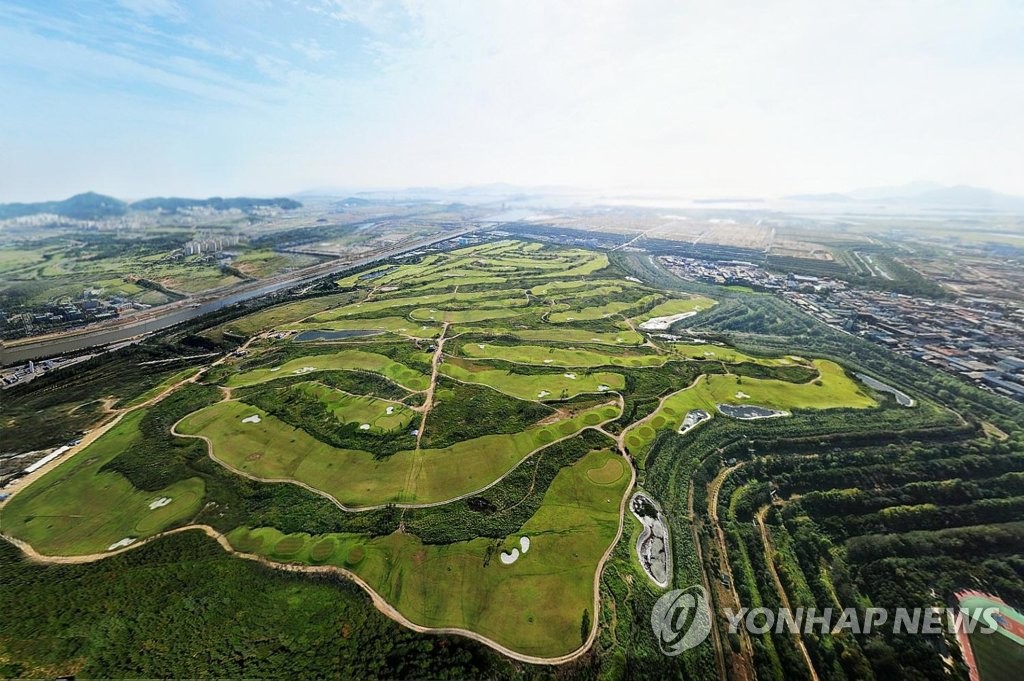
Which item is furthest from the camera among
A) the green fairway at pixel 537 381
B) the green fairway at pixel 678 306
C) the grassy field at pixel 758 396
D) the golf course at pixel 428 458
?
the green fairway at pixel 678 306

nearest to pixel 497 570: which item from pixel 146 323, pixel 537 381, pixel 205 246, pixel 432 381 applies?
pixel 537 381

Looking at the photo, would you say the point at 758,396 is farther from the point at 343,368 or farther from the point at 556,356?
the point at 343,368

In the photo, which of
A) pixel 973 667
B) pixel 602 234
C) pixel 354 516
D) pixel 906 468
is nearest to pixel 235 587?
pixel 354 516

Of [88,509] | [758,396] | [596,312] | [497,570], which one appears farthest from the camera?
[596,312]

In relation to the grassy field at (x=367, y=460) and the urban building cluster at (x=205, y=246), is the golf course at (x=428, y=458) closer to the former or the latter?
the grassy field at (x=367, y=460)

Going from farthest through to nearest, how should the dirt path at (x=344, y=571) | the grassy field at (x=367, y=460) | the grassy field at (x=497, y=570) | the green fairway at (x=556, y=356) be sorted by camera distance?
the green fairway at (x=556, y=356) → the grassy field at (x=367, y=460) → the grassy field at (x=497, y=570) → the dirt path at (x=344, y=571)

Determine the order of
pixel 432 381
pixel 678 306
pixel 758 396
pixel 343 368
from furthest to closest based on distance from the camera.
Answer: pixel 678 306
pixel 343 368
pixel 432 381
pixel 758 396

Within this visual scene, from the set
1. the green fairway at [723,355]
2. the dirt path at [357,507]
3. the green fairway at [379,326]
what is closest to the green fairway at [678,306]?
the green fairway at [723,355]
